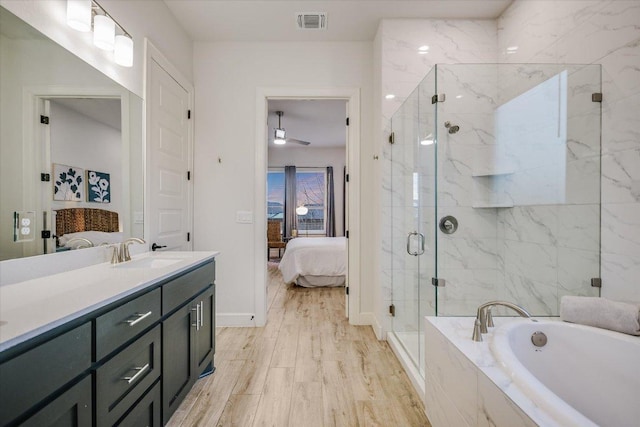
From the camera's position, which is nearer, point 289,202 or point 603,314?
point 603,314

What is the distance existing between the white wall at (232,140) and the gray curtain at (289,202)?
14.4 feet

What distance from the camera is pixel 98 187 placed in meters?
1.73

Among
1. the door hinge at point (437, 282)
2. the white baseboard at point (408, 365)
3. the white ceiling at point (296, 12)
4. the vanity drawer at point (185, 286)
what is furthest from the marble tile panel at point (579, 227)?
the vanity drawer at point (185, 286)

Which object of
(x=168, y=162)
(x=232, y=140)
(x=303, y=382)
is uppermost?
(x=232, y=140)

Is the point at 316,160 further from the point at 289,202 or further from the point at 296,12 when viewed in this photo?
the point at 296,12

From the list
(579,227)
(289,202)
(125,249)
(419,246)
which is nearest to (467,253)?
(419,246)

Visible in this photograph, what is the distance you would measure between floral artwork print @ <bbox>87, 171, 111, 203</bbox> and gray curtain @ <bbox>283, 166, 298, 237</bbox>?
18.7ft

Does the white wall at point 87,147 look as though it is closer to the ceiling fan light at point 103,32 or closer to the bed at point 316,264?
the ceiling fan light at point 103,32

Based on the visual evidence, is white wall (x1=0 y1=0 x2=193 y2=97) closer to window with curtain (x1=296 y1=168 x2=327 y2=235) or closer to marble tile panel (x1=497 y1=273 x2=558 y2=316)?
marble tile panel (x1=497 y1=273 x2=558 y2=316)

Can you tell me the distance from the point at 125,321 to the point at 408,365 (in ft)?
5.83

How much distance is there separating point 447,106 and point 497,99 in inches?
18.4

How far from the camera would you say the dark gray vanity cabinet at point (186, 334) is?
4.96 feet

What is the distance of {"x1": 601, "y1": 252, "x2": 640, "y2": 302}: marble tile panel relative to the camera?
159 cm

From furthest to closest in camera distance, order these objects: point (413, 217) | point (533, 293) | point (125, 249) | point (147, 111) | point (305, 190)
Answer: point (305, 190) < point (413, 217) < point (147, 111) < point (533, 293) < point (125, 249)
